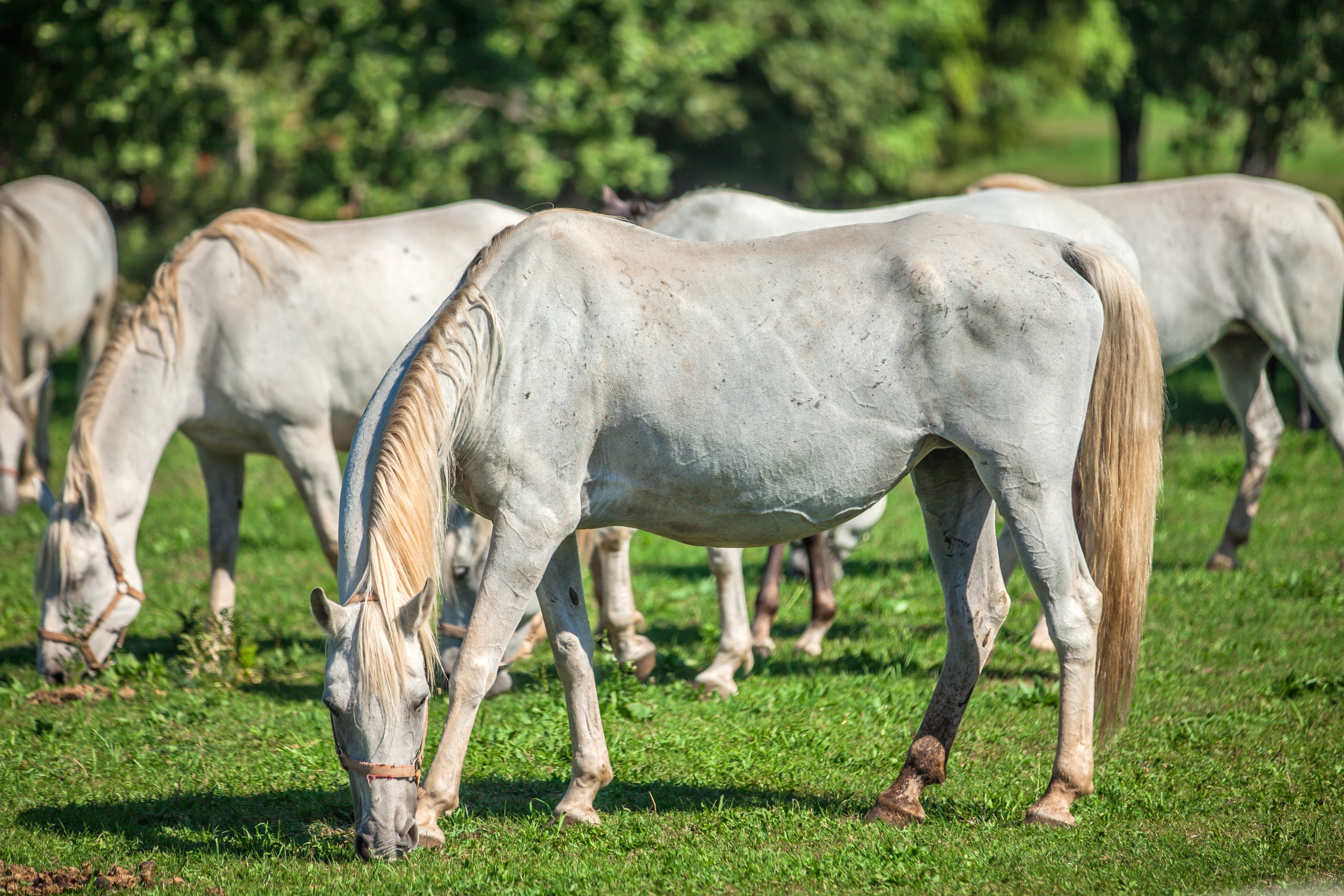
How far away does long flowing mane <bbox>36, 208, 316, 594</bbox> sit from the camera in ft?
18.9

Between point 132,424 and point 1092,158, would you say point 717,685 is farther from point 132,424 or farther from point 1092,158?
point 1092,158

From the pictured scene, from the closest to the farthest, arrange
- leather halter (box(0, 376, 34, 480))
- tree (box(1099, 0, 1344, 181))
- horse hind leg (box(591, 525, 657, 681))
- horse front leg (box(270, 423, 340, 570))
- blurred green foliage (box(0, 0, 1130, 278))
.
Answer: horse hind leg (box(591, 525, 657, 681))
horse front leg (box(270, 423, 340, 570))
leather halter (box(0, 376, 34, 480))
tree (box(1099, 0, 1344, 181))
blurred green foliage (box(0, 0, 1130, 278))

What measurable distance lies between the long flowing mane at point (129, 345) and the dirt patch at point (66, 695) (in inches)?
19.9

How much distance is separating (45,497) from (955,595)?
460 cm

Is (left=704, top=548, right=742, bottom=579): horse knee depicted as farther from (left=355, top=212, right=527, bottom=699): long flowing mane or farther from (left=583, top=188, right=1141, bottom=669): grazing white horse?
(left=355, top=212, right=527, bottom=699): long flowing mane

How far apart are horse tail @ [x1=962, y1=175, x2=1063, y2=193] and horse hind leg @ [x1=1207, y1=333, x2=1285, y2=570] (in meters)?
1.80

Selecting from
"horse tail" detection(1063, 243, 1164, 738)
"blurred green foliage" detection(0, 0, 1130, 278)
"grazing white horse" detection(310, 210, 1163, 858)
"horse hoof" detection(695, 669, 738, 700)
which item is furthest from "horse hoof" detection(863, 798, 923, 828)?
"blurred green foliage" detection(0, 0, 1130, 278)

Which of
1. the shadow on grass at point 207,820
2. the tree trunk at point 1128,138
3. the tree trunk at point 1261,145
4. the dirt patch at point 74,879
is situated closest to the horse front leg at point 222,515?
the shadow on grass at point 207,820

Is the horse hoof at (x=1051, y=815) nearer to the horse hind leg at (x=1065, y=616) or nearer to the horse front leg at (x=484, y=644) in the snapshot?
the horse hind leg at (x=1065, y=616)

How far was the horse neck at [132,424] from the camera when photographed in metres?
5.86

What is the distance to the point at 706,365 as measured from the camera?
3746 mm

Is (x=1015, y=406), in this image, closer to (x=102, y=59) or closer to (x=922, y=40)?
(x=102, y=59)

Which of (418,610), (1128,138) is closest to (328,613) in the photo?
(418,610)

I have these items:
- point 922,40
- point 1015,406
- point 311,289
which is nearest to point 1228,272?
point 1015,406
